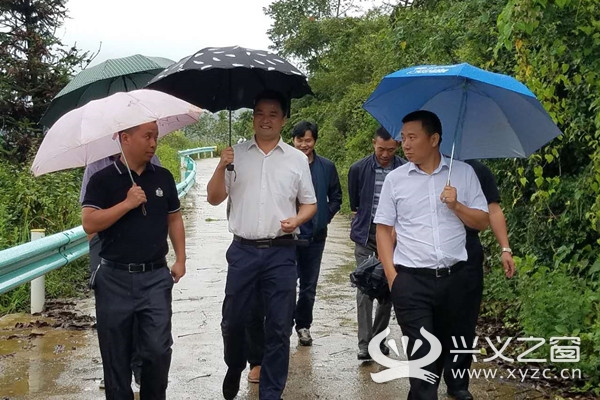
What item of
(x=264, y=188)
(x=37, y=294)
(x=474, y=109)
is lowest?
(x=37, y=294)

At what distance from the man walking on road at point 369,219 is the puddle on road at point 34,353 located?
2.46 metres

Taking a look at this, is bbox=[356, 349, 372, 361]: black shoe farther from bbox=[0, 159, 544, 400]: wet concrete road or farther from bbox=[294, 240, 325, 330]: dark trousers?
bbox=[294, 240, 325, 330]: dark trousers

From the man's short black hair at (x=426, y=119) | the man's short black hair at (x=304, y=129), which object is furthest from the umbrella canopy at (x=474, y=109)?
the man's short black hair at (x=304, y=129)

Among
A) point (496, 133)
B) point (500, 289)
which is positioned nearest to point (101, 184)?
point (496, 133)

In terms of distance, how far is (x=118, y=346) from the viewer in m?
4.41

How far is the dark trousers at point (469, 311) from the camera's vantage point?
4688 millimetres

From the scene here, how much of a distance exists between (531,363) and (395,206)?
7.99 feet

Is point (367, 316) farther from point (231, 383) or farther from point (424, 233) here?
point (424, 233)

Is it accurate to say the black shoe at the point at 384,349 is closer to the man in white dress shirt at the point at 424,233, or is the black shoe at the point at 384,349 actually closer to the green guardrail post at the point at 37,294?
the man in white dress shirt at the point at 424,233

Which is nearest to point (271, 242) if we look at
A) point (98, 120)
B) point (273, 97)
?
point (273, 97)

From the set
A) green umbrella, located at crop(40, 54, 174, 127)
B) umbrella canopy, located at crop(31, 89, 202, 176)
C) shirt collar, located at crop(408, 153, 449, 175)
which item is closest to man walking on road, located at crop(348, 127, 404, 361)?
shirt collar, located at crop(408, 153, 449, 175)

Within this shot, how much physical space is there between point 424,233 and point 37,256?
4.19 m

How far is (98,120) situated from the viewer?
13.9 ft

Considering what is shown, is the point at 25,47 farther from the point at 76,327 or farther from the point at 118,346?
the point at 118,346
